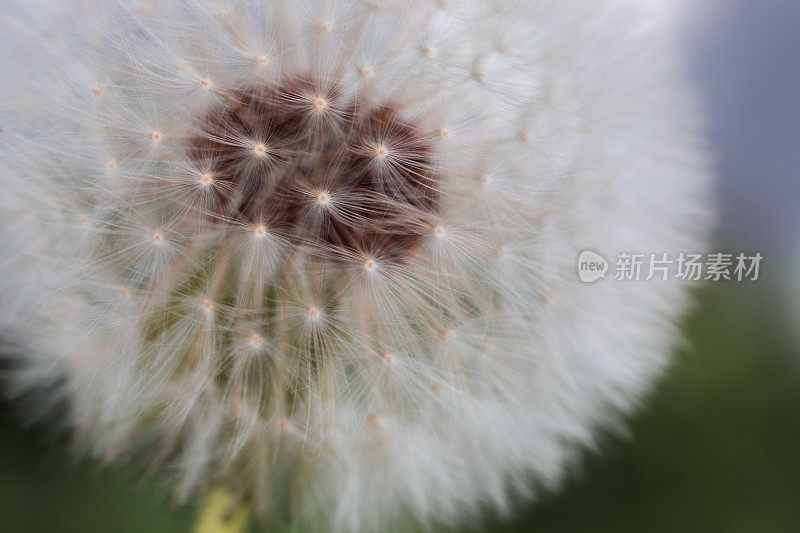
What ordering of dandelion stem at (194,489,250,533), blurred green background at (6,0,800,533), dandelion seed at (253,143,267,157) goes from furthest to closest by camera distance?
blurred green background at (6,0,800,533), dandelion stem at (194,489,250,533), dandelion seed at (253,143,267,157)

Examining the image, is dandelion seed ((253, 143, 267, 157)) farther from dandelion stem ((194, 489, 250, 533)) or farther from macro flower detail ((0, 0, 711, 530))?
dandelion stem ((194, 489, 250, 533))

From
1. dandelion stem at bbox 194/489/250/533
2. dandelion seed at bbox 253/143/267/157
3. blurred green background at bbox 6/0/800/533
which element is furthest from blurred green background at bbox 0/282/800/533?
dandelion seed at bbox 253/143/267/157

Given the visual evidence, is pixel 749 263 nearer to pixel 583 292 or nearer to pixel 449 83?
pixel 583 292

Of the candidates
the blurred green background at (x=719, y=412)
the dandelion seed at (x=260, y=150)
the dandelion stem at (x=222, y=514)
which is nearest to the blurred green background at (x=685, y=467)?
the blurred green background at (x=719, y=412)

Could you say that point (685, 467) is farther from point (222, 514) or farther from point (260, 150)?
point (260, 150)

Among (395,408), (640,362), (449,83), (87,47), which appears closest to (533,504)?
(640,362)
